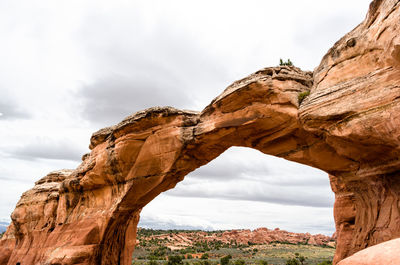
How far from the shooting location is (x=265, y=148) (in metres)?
15.0

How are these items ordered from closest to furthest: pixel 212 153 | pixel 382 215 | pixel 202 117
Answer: pixel 382 215 < pixel 202 117 < pixel 212 153

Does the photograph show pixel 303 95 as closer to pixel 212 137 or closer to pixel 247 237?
pixel 212 137

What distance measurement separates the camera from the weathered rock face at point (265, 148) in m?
9.40

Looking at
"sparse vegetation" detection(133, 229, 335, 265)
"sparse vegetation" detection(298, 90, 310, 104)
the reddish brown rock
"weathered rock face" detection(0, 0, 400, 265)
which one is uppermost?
"sparse vegetation" detection(298, 90, 310, 104)

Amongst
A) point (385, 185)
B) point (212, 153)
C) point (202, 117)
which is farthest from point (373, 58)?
point (212, 153)

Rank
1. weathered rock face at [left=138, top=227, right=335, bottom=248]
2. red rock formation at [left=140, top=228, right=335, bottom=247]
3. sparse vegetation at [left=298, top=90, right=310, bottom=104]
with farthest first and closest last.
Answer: red rock formation at [left=140, top=228, right=335, bottom=247]
weathered rock face at [left=138, top=227, right=335, bottom=248]
sparse vegetation at [left=298, top=90, right=310, bottom=104]

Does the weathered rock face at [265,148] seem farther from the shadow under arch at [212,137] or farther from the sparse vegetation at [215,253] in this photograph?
the sparse vegetation at [215,253]

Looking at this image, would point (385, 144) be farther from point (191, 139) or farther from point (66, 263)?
point (66, 263)

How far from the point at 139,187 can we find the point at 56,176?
10546mm

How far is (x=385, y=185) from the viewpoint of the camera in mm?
11070

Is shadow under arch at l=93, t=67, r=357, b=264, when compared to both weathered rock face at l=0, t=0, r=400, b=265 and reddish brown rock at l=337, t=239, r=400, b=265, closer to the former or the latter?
weathered rock face at l=0, t=0, r=400, b=265

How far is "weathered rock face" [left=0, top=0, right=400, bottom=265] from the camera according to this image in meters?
9.40

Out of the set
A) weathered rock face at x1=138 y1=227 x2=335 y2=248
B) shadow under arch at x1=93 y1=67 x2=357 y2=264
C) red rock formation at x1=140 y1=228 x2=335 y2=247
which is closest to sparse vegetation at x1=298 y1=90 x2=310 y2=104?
shadow under arch at x1=93 y1=67 x2=357 y2=264

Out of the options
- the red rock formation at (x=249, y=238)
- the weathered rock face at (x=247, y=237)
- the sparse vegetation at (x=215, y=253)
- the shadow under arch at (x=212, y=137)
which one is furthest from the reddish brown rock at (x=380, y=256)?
the red rock formation at (x=249, y=238)
